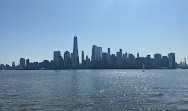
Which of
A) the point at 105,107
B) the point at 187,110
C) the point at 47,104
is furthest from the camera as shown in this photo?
the point at 47,104

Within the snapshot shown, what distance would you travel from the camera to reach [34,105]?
4284cm

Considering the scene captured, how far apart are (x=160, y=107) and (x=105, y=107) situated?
9.54 meters

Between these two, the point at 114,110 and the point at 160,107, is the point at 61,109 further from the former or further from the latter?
the point at 160,107

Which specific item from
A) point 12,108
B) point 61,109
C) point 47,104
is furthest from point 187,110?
point 12,108

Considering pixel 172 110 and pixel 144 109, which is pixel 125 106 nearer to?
pixel 144 109

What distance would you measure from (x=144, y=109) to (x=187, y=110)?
681 centimetres

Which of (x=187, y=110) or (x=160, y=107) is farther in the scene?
(x=160, y=107)

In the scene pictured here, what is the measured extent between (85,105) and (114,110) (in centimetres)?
649

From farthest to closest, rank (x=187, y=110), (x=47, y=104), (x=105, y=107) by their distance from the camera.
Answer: (x=47, y=104)
(x=105, y=107)
(x=187, y=110)

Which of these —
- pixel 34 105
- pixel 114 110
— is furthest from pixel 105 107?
pixel 34 105

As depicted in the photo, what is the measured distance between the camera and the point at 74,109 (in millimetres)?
39281

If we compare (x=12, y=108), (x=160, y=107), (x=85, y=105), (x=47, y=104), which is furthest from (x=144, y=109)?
→ (x=12, y=108)

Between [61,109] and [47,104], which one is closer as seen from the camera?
[61,109]

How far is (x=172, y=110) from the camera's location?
Answer: 126 ft
